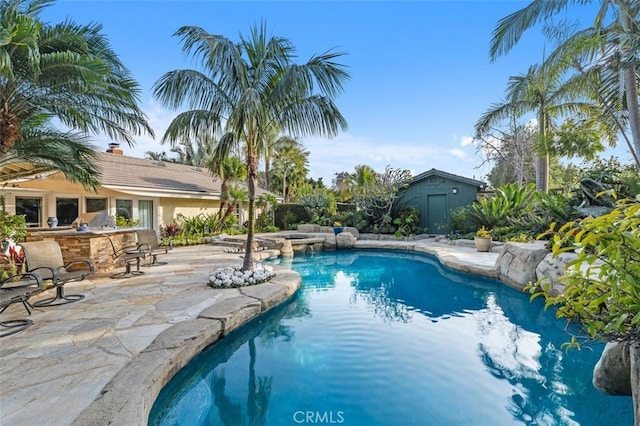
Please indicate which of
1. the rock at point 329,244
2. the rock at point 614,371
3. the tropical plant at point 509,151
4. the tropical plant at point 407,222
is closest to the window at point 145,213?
the rock at point 329,244

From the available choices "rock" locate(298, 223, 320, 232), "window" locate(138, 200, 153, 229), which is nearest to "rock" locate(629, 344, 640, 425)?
"window" locate(138, 200, 153, 229)

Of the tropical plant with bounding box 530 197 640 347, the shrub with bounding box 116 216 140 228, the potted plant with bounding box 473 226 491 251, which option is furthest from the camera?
the shrub with bounding box 116 216 140 228

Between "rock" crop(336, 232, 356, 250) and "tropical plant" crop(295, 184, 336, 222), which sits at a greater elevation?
"tropical plant" crop(295, 184, 336, 222)

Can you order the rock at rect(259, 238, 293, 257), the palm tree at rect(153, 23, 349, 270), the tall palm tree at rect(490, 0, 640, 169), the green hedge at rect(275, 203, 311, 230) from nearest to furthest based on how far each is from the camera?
the palm tree at rect(153, 23, 349, 270)
the tall palm tree at rect(490, 0, 640, 169)
the rock at rect(259, 238, 293, 257)
the green hedge at rect(275, 203, 311, 230)

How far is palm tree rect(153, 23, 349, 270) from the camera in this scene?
687 centimetres

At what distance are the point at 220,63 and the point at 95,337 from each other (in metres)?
5.67

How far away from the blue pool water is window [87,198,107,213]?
35.8ft

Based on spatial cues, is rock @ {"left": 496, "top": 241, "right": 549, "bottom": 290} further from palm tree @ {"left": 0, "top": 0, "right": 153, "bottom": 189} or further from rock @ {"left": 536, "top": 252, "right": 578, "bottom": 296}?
palm tree @ {"left": 0, "top": 0, "right": 153, "bottom": 189}

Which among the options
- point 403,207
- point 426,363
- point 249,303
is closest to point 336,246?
point 403,207

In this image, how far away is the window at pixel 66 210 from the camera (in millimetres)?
12500

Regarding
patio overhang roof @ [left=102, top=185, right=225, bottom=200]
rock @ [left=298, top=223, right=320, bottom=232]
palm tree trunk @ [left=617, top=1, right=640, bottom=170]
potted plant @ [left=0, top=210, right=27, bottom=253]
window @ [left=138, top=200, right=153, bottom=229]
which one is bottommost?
rock @ [left=298, top=223, right=320, bottom=232]

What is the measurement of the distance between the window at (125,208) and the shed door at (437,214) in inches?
627

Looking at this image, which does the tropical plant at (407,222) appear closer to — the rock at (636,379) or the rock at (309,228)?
the rock at (309,228)

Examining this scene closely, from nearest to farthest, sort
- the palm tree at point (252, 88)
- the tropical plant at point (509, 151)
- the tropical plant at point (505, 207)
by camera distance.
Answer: the palm tree at point (252, 88) < the tropical plant at point (505, 207) < the tropical plant at point (509, 151)
